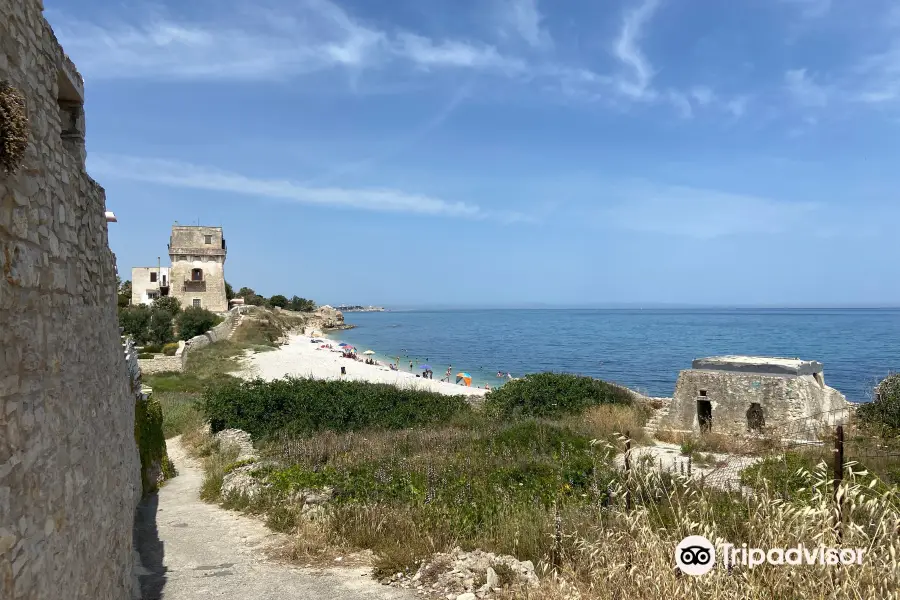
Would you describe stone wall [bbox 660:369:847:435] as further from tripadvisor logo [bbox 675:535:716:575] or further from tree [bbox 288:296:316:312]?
tree [bbox 288:296:316:312]

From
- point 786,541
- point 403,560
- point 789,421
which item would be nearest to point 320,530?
point 403,560

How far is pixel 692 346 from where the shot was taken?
262 feet

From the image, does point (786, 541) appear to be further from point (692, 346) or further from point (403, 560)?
point (692, 346)

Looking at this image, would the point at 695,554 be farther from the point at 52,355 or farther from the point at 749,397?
the point at 749,397

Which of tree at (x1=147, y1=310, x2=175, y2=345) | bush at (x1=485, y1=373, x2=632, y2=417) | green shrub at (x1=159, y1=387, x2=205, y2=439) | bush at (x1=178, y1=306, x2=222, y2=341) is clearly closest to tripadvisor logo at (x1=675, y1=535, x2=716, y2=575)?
bush at (x1=485, y1=373, x2=632, y2=417)

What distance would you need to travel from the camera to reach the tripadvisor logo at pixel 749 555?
4316 millimetres

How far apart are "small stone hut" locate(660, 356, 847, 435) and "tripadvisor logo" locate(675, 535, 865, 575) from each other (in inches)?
502

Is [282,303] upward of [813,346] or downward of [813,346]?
upward

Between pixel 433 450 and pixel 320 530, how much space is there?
187 inches

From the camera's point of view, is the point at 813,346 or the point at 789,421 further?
the point at 813,346

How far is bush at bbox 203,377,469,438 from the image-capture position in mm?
15820

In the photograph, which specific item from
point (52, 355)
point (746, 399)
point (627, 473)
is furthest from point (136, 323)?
point (52, 355)

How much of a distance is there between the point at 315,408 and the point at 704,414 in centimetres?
1225

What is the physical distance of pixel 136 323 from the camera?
40.9 metres
